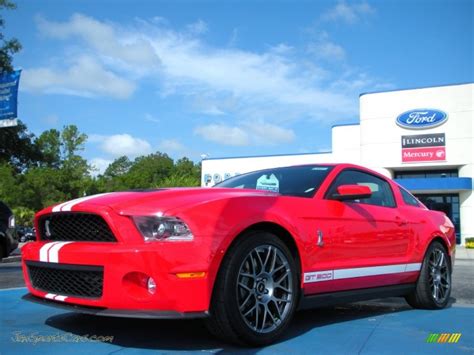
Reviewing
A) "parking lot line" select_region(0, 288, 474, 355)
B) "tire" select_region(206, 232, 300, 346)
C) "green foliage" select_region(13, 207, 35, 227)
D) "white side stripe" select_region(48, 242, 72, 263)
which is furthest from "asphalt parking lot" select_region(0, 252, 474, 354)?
"green foliage" select_region(13, 207, 35, 227)

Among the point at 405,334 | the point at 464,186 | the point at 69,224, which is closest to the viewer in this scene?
the point at 69,224

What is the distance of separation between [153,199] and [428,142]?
31247 millimetres

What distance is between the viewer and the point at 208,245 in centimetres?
329

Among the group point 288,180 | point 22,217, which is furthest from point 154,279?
point 22,217

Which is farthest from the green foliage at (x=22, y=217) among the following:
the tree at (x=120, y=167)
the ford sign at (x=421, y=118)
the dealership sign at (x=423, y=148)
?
the tree at (x=120, y=167)

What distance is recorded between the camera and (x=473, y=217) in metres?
32.0

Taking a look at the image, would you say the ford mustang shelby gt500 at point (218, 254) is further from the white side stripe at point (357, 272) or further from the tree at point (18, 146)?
the tree at point (18, 146)

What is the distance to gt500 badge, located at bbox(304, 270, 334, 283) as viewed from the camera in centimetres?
394

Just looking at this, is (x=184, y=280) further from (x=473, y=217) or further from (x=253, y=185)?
(x=473, y=217)

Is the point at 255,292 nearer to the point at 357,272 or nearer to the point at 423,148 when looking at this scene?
the point at 357,272

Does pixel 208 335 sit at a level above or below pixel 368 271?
below

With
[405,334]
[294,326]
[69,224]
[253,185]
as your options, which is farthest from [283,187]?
[69,224]

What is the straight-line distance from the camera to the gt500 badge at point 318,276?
3.94 meters

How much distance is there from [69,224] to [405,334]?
266 cm
